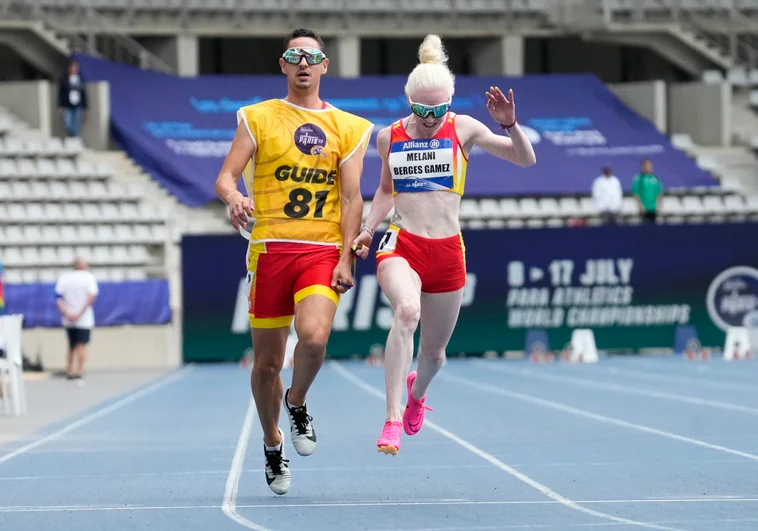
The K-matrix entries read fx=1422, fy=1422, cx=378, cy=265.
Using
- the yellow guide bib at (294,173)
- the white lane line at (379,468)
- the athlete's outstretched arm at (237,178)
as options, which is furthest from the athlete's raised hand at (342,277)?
the white lane line at (379,468)

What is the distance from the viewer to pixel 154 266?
26984mm

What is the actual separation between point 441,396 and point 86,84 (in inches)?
637

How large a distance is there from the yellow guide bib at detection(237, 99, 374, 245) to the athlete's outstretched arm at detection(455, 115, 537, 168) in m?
0.94

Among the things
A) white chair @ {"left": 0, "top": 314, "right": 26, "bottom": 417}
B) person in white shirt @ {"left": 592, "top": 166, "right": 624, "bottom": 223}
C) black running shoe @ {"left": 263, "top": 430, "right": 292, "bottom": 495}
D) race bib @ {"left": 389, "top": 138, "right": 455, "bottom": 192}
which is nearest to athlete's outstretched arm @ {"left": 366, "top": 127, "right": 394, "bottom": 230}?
race bib @ {"left": 389, "top": 138, "right": 455, "bottom": 192}

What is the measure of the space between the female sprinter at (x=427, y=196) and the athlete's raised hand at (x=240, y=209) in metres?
1.01

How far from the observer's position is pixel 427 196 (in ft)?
26.9

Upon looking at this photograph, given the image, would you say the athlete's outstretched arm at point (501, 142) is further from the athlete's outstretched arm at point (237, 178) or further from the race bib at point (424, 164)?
the athlete's outstretched arm at point (237, 178)

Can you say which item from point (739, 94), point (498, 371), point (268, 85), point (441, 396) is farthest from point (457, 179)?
point (739, 94)

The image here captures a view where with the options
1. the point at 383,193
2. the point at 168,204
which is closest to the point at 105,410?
the point at 383,193

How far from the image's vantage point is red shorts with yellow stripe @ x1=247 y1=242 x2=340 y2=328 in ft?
24.5

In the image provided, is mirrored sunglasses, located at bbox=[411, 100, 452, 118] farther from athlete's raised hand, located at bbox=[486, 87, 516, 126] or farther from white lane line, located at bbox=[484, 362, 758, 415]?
white lane line, located at bbox=[484, 362, 758, 415]

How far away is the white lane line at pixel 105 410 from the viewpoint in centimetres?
1132

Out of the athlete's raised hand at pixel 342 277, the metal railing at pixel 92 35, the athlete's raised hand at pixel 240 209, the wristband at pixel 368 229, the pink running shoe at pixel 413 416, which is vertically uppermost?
the metal railing at pixel 92 35

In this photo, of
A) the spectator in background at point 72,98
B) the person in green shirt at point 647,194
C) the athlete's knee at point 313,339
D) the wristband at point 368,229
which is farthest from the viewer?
the spectator in background at point 72,98
